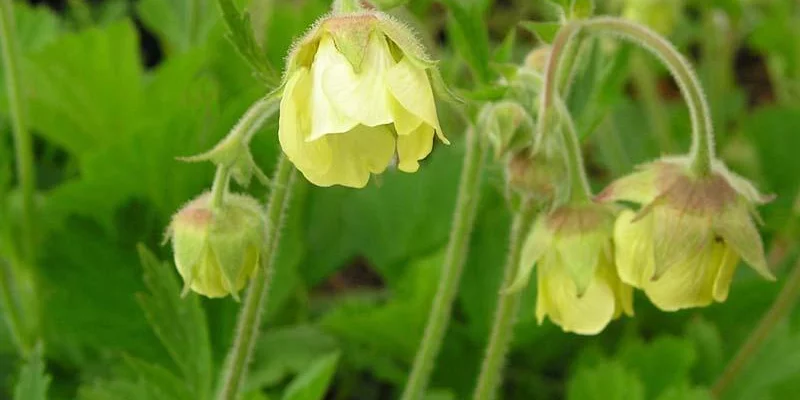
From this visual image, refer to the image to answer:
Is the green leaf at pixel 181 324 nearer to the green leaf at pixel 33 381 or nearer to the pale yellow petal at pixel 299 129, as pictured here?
the green leaf at pixel 33 381

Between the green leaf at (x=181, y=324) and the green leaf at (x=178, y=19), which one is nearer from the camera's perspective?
the green leaf at (x=181, y=324)

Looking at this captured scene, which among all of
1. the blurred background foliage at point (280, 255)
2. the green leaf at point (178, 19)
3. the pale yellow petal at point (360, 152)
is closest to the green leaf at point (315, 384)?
the blurred background foliage at point (280, 255)

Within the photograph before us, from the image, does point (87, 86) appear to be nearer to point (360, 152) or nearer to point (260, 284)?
point (260, 284)

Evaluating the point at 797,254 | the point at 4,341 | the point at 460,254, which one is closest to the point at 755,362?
the point at 797,254

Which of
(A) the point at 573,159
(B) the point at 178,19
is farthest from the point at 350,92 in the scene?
(B) the point at 178,19

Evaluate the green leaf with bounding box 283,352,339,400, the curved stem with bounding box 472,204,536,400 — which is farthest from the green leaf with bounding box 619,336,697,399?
the green leaf with bounding box 283,352,339,400

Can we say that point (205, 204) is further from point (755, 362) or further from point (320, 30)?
point (755, 362)

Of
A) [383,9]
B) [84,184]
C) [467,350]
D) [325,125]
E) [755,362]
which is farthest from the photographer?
[467,350]
